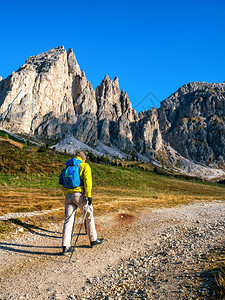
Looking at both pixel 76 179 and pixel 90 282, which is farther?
pixel 76 179

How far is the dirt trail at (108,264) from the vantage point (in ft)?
17.7

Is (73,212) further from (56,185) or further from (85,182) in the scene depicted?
(56,185)

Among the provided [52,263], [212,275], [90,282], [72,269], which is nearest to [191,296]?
[212,275]

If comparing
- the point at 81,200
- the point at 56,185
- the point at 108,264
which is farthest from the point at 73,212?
the point at 56,185

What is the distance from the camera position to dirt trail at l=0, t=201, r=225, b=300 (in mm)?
5391

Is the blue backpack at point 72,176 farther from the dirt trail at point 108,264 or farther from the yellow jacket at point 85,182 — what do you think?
the dirt trail at point 108,264

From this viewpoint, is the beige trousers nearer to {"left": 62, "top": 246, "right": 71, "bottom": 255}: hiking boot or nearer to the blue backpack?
{"left": 62, "top": 246, "right": 71, "bottom": 255}: hiking boot

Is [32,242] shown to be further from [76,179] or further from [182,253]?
[182,253]

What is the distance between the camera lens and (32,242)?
33.3 ft

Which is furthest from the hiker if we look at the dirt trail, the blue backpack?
the dirt trail

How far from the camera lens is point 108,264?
7340mm

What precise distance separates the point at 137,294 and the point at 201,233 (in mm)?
5746

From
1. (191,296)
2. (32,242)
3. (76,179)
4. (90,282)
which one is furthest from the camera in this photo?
(32,242)

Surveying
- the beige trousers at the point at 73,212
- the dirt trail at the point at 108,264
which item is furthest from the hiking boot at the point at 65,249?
the dirt trail at the point at 108,264
